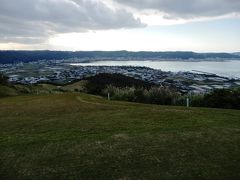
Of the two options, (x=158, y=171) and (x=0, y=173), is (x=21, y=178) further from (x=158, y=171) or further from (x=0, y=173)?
(x=158, y=171)

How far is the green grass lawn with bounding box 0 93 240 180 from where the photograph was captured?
39.5 ft

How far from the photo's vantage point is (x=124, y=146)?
1446cm

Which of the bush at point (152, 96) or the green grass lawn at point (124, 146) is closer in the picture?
the green grass lawn at point (124, 146)

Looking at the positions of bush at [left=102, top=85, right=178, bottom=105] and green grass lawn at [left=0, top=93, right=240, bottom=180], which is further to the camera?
bush at [left=102, top=85, right=178, bottom=105]

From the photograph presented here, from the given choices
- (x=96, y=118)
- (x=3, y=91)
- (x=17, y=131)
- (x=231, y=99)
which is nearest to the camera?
(x=17, y=131)

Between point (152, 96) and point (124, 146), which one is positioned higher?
point (124, 146)

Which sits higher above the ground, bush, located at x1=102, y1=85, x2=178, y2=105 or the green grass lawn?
the green grass lawn

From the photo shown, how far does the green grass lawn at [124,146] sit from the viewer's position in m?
12.0

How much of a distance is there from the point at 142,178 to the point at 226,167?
10.0ft

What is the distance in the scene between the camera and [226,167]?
1227cm

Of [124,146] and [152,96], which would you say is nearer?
[124,146]

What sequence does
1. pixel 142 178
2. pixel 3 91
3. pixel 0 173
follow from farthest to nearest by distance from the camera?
pixel 3 91 < pixel 0 173 < pixel 142 178

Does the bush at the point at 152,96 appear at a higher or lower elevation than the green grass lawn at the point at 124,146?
lower

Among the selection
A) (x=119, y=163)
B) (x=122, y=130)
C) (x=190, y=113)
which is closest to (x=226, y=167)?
(x=119, y=163)
